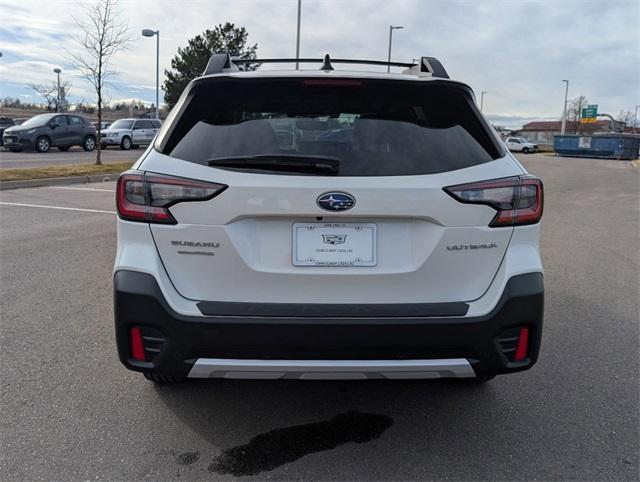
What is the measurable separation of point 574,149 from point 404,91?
55285 mm

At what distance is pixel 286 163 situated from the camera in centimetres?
252

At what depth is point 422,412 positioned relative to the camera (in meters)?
3.24

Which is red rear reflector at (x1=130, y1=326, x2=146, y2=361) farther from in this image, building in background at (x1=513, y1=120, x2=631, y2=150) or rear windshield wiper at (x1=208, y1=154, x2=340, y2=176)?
building in background at (x1=513, y1=120, x2=631, y2=150)

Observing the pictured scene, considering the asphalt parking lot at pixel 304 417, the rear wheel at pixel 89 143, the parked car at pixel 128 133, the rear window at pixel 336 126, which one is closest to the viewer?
the rear window at pixel 336 126

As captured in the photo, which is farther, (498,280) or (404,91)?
(404,91)

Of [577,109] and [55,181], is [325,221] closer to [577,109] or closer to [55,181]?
[55,181]

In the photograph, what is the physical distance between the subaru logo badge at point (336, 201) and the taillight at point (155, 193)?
0.43 metres

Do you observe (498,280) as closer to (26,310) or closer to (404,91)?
(404,91)

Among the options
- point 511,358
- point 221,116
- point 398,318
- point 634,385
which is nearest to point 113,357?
point 221,116

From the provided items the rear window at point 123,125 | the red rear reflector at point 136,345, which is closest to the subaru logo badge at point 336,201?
the red rear reflector at point 136,345

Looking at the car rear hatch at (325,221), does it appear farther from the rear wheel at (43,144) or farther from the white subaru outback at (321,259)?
the rear wheel at (43,144)

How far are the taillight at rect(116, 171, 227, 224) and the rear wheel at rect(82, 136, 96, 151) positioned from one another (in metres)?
26.8

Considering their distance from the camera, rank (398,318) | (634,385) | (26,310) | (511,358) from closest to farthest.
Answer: (398,318) → (511,358) → (634,385) → (26,310)

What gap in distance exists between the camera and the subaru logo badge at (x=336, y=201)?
8.04 ft
